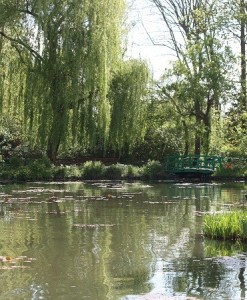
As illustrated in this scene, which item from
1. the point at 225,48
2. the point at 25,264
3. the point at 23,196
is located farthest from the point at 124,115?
the point at 25,264

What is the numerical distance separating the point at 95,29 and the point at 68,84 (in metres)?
3.02

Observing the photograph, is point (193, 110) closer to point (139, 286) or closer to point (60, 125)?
point (60, 125)

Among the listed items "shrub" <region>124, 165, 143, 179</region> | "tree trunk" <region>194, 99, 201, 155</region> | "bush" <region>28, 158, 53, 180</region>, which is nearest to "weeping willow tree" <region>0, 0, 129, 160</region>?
"bush" <region>28, 158, 53, 180</region>

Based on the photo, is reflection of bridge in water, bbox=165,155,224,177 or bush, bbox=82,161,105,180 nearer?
bush, bbox=82,161,105,180

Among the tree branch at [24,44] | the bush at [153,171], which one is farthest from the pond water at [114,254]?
the bush at [153,171]

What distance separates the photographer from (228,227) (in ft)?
35.3

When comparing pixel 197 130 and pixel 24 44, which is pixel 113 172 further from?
pixel 24 44

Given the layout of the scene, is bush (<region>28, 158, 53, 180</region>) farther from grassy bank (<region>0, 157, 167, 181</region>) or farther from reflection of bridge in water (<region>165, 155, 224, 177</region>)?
reflection of bridge in water (<region>165, 155, 224, 177</region>)

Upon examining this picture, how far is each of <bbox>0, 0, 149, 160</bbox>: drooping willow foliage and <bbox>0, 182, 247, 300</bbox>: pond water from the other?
1154 centimetres

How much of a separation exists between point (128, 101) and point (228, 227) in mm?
20582

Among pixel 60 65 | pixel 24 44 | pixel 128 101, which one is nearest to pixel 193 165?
pixel 128 101

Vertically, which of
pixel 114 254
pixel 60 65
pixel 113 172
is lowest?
pixel 114 254

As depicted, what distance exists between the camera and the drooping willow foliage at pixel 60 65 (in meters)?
27.9

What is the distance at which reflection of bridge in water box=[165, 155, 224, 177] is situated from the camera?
106ft
